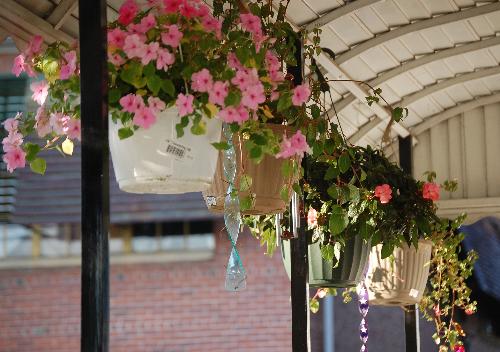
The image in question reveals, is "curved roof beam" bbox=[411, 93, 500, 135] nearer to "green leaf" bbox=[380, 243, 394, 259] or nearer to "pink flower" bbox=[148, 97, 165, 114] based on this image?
"green leaf" bbox=[380, 243, 394, 259]

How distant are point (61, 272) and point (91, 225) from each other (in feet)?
24.4

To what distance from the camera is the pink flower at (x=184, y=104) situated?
224cm

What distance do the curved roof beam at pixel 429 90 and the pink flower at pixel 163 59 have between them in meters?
3.25

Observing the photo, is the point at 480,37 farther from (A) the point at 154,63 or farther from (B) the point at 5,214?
(B) the point at 5,214

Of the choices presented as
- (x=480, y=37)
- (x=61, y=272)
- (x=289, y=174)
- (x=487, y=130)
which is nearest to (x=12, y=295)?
(x=61, y=272)

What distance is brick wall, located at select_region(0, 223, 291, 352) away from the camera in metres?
9.24

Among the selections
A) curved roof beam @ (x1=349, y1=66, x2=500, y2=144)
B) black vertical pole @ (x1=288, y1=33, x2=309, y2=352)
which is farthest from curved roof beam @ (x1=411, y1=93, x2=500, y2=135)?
black vertical pole @ (x1=288, y1=33, x2=309, y2=352)

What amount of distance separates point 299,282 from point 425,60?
1.94 meters

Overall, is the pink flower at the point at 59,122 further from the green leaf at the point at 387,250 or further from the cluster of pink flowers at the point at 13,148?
the green leaf at the point at 387,250

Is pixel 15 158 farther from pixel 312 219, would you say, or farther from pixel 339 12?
pixel 339 12

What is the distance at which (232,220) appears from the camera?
9.19ft

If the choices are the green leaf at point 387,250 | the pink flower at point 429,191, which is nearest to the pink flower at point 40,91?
the green leaf at point 387,250

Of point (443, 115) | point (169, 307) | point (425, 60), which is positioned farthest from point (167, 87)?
point (169, 307)

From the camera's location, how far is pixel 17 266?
31.7ft
